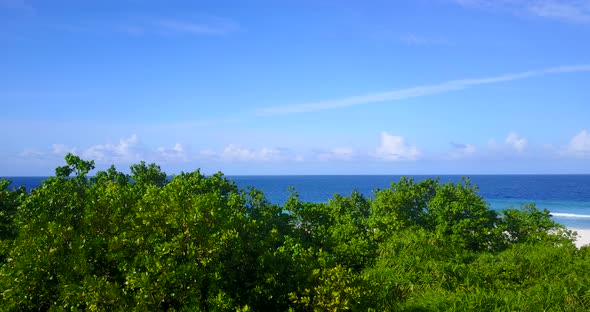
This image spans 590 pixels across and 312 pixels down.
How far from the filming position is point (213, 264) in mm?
12523

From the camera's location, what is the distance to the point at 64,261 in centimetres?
1225

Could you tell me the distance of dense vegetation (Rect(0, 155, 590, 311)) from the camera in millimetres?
11758

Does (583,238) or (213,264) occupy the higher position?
(213,264)

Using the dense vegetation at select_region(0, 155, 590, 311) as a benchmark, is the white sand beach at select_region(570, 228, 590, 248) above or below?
below

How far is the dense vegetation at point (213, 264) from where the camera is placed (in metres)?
11.8

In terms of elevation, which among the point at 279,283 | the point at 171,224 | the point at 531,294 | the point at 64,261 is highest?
the point at 171,224

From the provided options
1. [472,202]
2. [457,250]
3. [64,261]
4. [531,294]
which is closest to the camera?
[64,261]

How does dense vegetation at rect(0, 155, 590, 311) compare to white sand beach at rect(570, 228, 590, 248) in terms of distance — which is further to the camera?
white sand beach at rect(570, 228, 590, 248)

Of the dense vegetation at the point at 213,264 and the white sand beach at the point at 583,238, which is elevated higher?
the dense vegetation at the point at 213,264

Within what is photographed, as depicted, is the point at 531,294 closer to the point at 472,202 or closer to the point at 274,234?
the point at 274,234

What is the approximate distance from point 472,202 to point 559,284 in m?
13.4

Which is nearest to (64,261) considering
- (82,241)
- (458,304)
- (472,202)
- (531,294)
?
(82,241)

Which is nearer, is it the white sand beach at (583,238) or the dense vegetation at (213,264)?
the dense vegetation at (213,264)

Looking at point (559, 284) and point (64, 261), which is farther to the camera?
point (559, 284)
